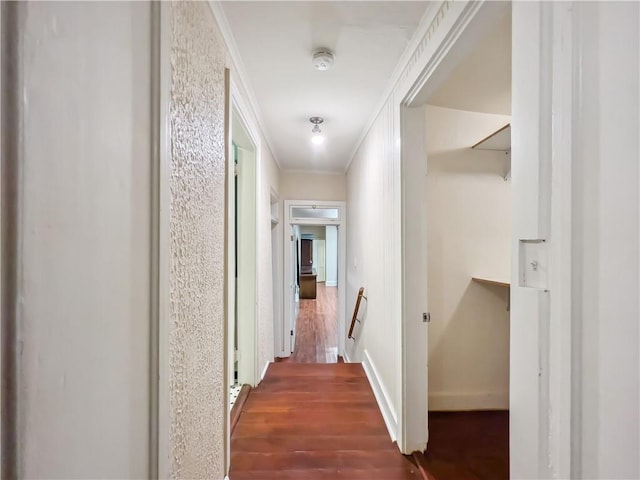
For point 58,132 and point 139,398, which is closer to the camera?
point 58,132

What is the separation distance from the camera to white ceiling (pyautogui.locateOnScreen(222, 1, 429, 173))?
3.92 feet

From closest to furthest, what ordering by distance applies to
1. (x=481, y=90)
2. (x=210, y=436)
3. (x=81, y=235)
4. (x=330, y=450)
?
(x=81, y=235), (x=210, y=436), (x=330, y=450), (x=481, y=90)

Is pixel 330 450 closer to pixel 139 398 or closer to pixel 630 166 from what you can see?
pixel 139 398

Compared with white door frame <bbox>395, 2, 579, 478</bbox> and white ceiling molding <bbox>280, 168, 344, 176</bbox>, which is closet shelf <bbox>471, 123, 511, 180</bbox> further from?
white ceiling molding <bbox>280, 168, 344, 176</bbox>

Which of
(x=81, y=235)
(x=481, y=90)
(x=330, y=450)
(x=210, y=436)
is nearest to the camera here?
(x=81, y=235)

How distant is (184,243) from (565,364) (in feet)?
3.34

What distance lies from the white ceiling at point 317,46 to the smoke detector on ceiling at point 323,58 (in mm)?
28

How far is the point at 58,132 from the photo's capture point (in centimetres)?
40

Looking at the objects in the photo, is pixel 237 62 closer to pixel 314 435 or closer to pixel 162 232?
pixel 162 232

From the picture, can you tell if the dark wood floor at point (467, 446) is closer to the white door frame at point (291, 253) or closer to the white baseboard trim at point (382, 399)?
the white baseboard trim at point (382, 399)

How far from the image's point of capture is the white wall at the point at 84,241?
36 cm

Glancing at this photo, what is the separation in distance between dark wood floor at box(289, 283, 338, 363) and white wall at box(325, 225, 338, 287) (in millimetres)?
2717

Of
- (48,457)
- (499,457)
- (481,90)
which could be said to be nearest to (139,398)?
(48,457)

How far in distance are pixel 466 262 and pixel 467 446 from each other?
1.19 metres
